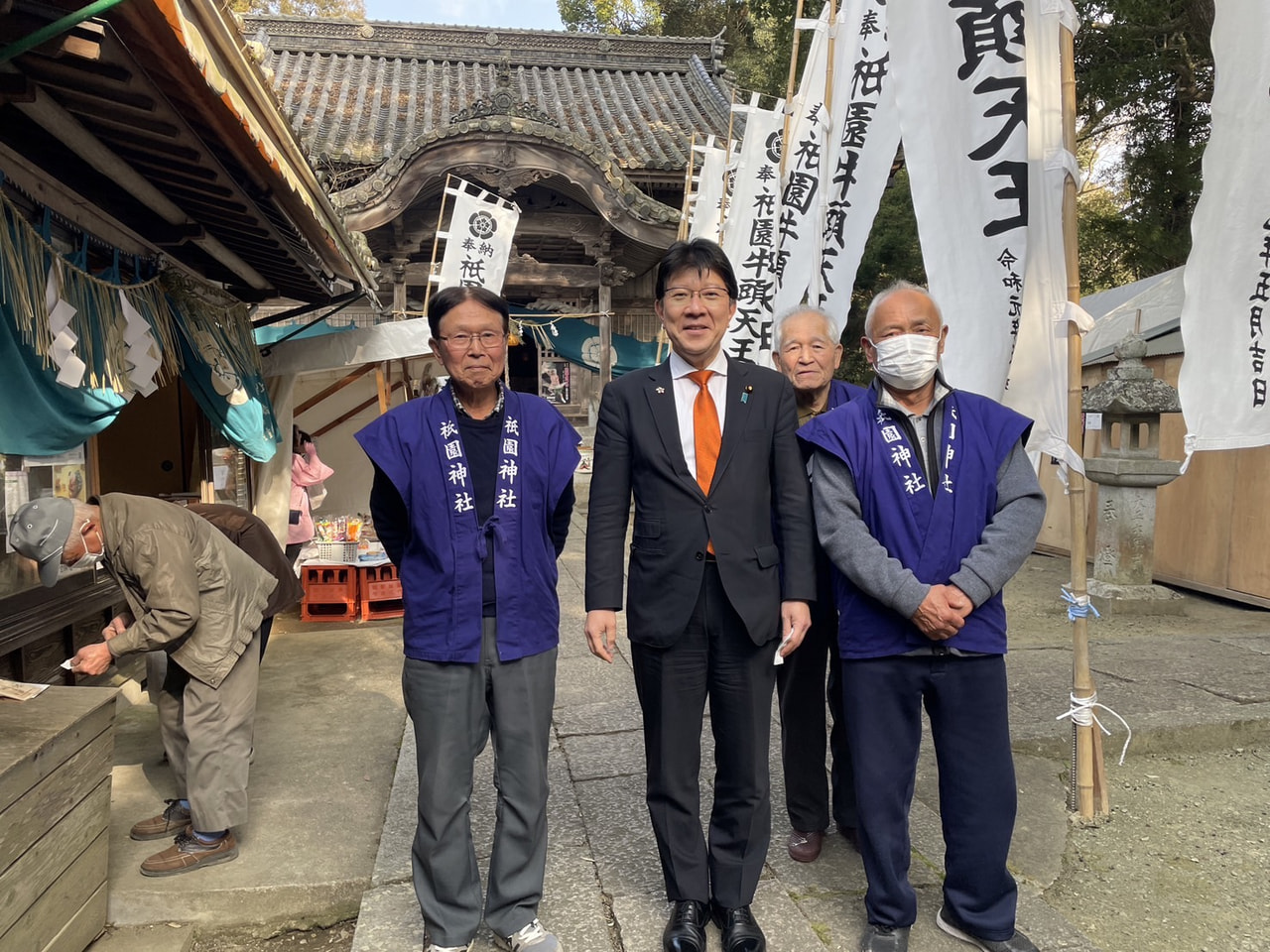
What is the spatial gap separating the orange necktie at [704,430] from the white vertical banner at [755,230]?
3.90 m

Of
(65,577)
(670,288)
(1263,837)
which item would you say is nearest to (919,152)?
(670,288)

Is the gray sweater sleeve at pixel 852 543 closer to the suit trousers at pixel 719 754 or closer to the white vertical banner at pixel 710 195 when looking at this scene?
the suit trousers at pixel 719 754

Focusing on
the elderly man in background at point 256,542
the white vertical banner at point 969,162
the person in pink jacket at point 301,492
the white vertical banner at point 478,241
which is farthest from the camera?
the white vertical banner at point 478,241

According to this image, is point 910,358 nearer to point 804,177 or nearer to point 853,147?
point 853,147

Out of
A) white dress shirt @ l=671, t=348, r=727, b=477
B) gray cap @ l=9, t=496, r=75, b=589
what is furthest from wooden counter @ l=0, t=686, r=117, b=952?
white dress shirt @ l=671, t=348, r=727, b=477

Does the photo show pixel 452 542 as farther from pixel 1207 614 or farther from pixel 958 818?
pixel 1207 614

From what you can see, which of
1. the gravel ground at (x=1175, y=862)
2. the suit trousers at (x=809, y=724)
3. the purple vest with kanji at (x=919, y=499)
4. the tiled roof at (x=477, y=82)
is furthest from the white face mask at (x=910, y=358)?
the tiled roof at (x=477, y=82)

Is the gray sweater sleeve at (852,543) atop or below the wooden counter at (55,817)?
atop

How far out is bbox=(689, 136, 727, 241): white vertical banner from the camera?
28.3 ft

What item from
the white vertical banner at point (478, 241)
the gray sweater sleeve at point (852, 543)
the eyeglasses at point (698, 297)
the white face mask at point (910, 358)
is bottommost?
the gray sweater sleeve at point (852, 543)

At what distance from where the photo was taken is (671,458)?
2666 millimetres

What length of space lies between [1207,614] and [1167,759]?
382 centimetres

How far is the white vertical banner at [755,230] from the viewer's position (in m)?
6.68

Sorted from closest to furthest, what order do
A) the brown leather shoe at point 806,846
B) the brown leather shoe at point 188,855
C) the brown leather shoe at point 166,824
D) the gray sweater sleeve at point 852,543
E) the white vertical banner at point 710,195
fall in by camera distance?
the gray sweater sleeve at point 852,543 < the brown leather shoe at point 806,846 < the brown leather shoe at point 188,855 < the brown leather shoe at point 166,824 < the white vertical banner at point 710,195
